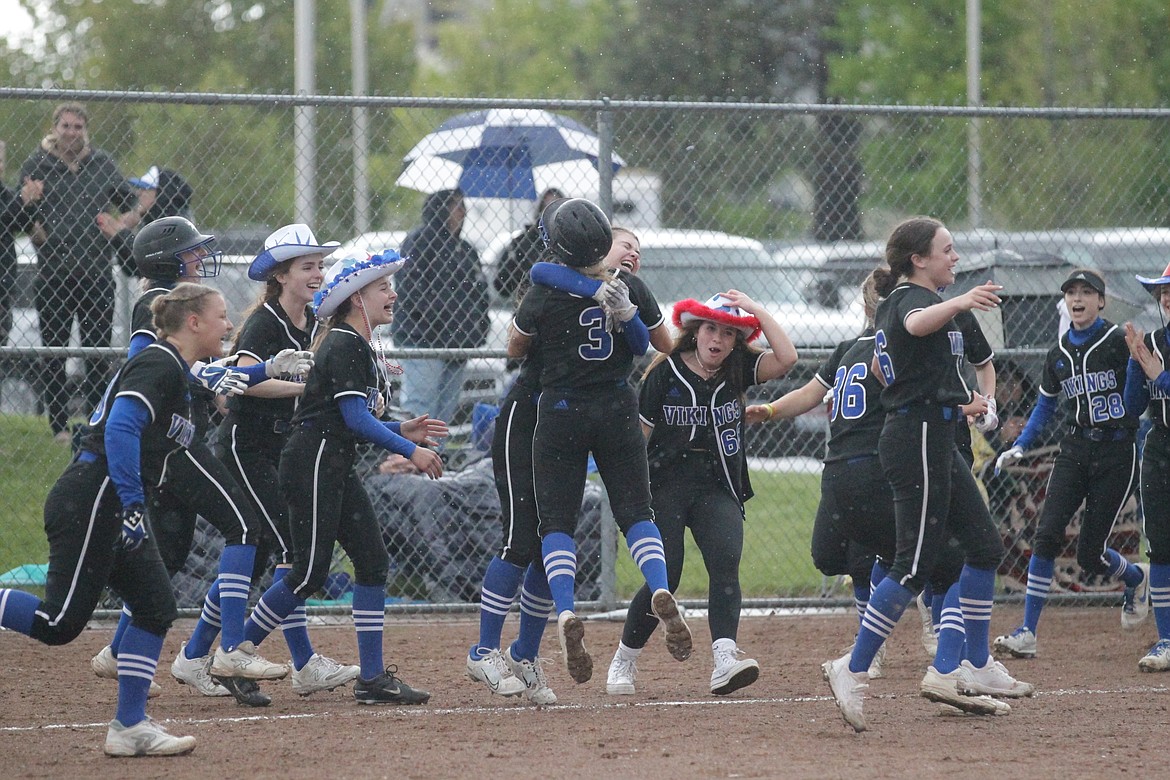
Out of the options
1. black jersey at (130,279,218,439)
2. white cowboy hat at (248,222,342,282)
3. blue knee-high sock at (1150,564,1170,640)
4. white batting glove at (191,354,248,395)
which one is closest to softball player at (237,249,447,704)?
white cowboy hat at (248,222,342,282)

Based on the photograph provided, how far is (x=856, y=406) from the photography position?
20.0ft

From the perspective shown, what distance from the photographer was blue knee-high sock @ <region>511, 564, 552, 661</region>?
5.82m

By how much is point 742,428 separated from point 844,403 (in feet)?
1.48

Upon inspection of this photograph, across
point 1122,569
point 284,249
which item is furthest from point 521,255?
point 1122,569

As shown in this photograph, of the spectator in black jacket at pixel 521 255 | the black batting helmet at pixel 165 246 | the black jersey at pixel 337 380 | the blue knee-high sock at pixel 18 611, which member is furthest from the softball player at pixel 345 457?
the spectator in black jacket at pixel 521 255

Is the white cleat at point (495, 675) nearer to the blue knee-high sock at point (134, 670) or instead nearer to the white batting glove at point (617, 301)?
the blue knee-high sock at point (134, 670)

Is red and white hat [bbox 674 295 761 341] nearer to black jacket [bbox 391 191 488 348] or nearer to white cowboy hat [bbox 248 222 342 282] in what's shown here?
white cowboy hat [bbox 248 222 342 282]

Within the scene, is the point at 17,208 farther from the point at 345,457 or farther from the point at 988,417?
A: the point at 988,417

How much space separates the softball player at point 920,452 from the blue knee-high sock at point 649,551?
2.32 ft

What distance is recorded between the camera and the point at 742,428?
620 centimetres

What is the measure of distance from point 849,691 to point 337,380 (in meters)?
2.28

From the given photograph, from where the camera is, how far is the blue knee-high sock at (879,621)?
5.18 metres

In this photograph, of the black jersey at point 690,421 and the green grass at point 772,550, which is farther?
the green grass at point 772,550

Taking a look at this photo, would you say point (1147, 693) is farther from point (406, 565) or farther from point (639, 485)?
point (406, 565)
